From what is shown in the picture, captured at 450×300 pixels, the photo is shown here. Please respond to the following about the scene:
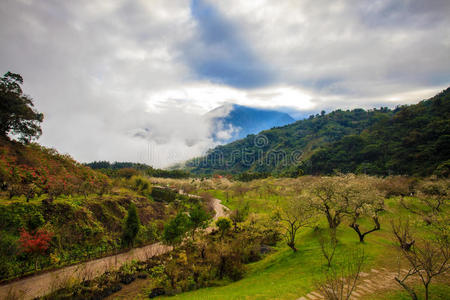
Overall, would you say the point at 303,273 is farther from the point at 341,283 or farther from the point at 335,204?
the point at 341,283

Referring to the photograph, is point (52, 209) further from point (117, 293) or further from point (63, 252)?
point (117, 293)

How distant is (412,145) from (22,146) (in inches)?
4650

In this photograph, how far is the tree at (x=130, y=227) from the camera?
26.3 metres

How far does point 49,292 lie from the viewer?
1575 centimetres

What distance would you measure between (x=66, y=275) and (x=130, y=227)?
9.25 m

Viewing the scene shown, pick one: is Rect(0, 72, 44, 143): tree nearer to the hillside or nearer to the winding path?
the hillside

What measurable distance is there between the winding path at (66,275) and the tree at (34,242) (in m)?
1.88

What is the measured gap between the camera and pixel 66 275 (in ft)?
56.2

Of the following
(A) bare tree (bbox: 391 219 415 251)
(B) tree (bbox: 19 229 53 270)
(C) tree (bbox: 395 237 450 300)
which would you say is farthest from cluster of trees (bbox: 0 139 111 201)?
(A) bare tree (bbox: 391 219 415 251)

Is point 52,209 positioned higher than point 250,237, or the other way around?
point 52,209

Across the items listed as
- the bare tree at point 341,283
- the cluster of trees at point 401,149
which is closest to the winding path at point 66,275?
the bare tree at point 341,283

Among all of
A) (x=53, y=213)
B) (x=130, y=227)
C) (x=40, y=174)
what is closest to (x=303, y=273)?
(x=130, y=227)

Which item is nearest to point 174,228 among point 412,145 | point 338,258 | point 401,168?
point 338,258

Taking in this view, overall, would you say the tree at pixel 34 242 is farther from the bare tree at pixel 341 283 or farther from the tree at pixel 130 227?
the bare tree at pixel 341 283
